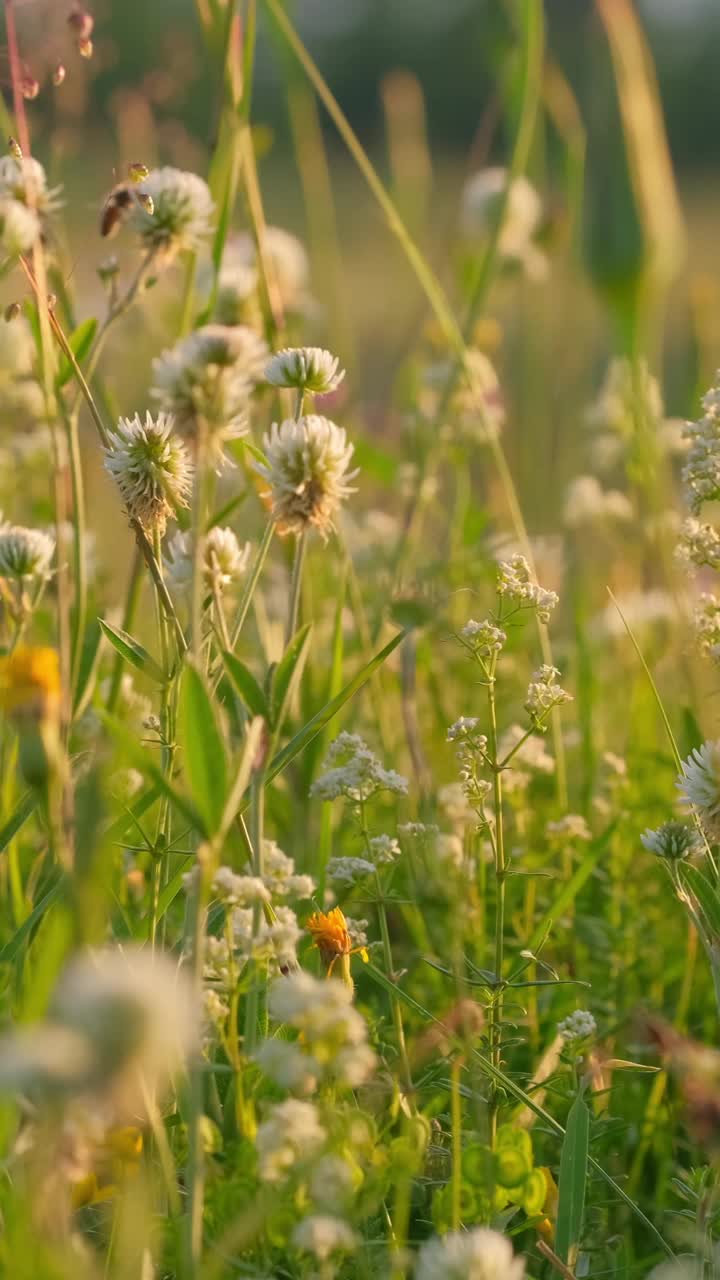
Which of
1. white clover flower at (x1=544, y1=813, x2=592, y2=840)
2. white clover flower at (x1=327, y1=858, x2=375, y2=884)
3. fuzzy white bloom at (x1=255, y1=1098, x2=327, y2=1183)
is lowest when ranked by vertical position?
fuzzy white bloom at (x1=255, y1=1098, x2=327, y2=1183)

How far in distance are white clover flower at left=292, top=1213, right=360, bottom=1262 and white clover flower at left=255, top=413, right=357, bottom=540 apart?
40 cm

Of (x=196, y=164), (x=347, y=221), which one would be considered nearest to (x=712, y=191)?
(x=347, y=221)

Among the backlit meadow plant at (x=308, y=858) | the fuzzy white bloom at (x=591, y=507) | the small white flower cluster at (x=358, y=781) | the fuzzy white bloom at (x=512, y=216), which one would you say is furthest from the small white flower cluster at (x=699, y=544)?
the fuzzy white bloom at (x=512, y=216)

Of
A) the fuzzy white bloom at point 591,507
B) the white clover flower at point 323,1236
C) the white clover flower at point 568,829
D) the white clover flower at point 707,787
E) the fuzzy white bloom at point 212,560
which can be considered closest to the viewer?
the white clover flower at point 323,1236

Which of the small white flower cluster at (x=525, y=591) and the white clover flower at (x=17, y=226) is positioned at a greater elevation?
the white clover flower at (x=17, y=226)

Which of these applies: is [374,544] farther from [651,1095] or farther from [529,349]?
[651,1095]

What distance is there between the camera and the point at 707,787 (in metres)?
0.84

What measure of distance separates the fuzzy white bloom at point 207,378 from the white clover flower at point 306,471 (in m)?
0.14

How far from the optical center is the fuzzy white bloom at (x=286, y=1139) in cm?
61

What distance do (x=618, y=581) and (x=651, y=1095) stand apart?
1.23 m

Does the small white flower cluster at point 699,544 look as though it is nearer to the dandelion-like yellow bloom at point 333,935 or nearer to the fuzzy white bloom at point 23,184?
the dandelion-like yellow bloom at point 333,935

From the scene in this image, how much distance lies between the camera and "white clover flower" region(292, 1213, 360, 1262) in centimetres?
59

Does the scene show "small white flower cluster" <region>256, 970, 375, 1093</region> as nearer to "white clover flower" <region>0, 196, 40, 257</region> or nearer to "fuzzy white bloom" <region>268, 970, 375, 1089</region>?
"fuzzy white bloom" <region>268, 970, 375, 1089</region>

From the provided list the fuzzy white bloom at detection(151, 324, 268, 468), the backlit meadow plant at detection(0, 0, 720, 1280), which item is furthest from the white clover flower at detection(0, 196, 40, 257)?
the fuzzy white bloom at detection(151, 324, 268, 468)
